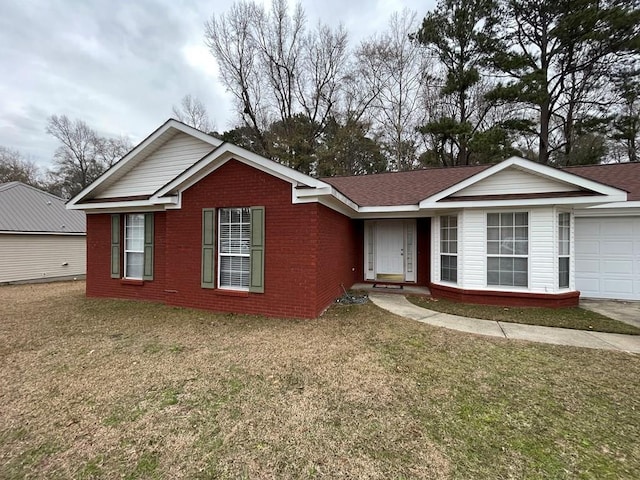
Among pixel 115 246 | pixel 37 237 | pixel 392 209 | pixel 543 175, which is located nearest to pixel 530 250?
pixel 543 175

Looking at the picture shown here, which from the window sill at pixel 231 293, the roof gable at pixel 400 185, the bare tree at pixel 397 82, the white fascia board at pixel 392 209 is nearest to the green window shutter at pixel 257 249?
the window sill at pixel 231 293

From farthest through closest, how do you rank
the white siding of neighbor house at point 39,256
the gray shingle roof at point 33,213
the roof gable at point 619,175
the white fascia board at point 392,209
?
the gray shingle roof at point 33,213, the white siding of neighbor house at point 39,256, the white fascia board at point 392,209, the roof gable at point 619,175

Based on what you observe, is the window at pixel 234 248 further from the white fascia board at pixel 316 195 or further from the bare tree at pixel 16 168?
the bare tree at pixel 16 168

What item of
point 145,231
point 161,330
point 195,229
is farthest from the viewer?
point 145,231

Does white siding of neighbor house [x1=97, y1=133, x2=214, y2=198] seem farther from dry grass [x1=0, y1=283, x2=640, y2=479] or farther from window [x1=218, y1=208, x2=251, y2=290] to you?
dry grass [x1=0, y1=283, x2=640, y2=479]

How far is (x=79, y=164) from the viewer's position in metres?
31.4

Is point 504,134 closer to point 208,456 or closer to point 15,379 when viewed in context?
point 208,456

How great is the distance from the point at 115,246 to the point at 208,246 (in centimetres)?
385

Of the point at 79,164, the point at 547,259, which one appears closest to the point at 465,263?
the point at 547,259

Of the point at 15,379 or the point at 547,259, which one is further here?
the point at 547,259

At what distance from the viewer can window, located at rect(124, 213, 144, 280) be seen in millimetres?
8250

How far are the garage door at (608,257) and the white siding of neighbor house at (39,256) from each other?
21010 mm

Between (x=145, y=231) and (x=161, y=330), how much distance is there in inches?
148

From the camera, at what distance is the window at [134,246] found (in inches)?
325
